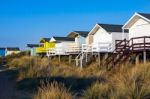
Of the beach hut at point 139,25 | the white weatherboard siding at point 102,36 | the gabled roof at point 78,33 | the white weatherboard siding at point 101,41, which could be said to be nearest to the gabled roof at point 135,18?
the beach hut at point 139,25

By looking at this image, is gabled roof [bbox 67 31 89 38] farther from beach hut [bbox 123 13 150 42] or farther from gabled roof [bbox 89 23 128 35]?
beach hut [bbox 123 13 150 42]

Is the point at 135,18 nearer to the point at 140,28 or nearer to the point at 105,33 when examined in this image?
the point at 140,28

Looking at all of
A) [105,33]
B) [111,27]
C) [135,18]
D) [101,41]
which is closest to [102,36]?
[101,41]

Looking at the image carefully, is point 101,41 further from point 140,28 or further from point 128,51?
point 128,51

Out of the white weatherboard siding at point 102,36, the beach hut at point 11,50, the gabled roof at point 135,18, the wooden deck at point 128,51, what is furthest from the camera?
the beach hut at point 11,50

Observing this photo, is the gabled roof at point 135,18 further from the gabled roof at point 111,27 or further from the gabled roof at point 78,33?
the gabled roof at point 78,33

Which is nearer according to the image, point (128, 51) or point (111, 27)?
point (128, 51)

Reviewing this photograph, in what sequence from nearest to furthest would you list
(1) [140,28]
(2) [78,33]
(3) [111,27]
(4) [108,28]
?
(1) [140,28]
(4) [108,28]
(3) [111,27]
(2) [78,33]

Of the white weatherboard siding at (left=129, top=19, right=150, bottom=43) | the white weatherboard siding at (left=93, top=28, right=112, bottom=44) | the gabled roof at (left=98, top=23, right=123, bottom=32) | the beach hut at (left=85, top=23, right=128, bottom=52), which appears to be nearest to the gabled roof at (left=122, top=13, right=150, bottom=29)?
the white weatherboard siding at (left=129, top=19, right=150, bottom=43)

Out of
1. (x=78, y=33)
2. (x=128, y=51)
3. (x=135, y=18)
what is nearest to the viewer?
(x=128, y=51)

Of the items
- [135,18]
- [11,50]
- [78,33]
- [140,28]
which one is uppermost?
[135,18]

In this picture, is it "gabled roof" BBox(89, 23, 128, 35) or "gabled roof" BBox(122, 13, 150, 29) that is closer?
"gabled roof" BBox(122, 13, 150, 29)

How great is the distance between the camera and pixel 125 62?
30828mm

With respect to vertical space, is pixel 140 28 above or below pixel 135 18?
below
